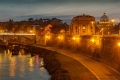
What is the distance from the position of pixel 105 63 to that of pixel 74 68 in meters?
5.01

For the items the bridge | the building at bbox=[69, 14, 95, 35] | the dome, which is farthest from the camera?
the dome

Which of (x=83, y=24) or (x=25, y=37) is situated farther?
(x=25, y=37)

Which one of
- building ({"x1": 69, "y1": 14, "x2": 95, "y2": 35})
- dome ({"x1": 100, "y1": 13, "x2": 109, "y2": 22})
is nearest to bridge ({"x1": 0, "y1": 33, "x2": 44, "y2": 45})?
building ({"x1": 69, "y1": 14, "x2": 95, "y2": 35})

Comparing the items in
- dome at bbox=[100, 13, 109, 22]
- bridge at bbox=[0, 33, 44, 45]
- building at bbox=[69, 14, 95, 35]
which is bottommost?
bridge at bbox=[0, 33, 44, 45]

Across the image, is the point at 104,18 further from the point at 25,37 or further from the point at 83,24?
the point at 25,37

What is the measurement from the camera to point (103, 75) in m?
29.9

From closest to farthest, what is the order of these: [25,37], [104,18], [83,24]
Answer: [83,24], [25,37], [104,18]

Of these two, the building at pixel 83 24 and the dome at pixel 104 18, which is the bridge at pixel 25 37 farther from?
the dome at pixel 104 18

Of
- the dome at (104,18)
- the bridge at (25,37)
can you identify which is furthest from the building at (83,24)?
the dome at (104,18)

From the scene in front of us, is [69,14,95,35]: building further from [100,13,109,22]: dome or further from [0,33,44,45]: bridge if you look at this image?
[100,13,109,22]: dome

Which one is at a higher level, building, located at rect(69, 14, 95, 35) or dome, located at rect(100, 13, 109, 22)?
dome, located at rect(100, 13, 109, 22)

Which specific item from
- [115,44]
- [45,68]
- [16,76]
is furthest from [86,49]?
[16,76]

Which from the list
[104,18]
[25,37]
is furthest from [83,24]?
[104,18]

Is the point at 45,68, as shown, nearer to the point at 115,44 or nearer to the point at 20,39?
the point at 115,44
